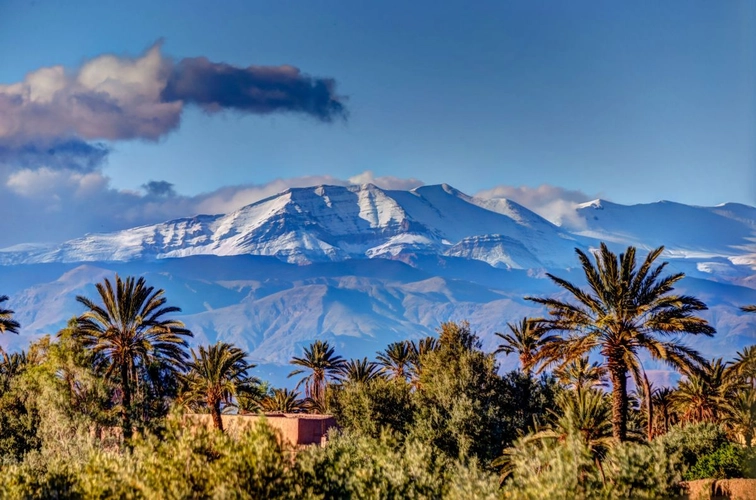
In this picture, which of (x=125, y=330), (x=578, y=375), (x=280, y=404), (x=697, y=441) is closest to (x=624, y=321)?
(x=697, y=441)

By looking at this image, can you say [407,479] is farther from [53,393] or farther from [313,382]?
[313,382]

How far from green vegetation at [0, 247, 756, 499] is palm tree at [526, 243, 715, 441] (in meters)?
0.07

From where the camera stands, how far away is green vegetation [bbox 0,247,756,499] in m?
20.3

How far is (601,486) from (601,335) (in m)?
11.3

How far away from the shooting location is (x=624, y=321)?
104ft

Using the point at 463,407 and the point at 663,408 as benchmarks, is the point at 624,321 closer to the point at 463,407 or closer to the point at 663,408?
the point at 463,407

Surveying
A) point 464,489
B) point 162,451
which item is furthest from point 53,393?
point 464,489

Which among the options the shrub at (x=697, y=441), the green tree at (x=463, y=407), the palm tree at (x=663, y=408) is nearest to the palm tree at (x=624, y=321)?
the shrub at (x=697, y=441)

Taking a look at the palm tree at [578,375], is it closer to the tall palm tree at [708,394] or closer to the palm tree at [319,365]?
the tall palm tree at [708,394]

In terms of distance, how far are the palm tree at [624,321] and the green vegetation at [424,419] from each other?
7 centimetres

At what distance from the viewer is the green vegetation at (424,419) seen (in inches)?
799

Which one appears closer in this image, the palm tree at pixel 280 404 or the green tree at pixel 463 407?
the green tree at pixel 463 407

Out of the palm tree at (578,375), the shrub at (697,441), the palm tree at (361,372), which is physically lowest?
the shrub at (697,441)

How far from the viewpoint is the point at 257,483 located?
19.6 m
